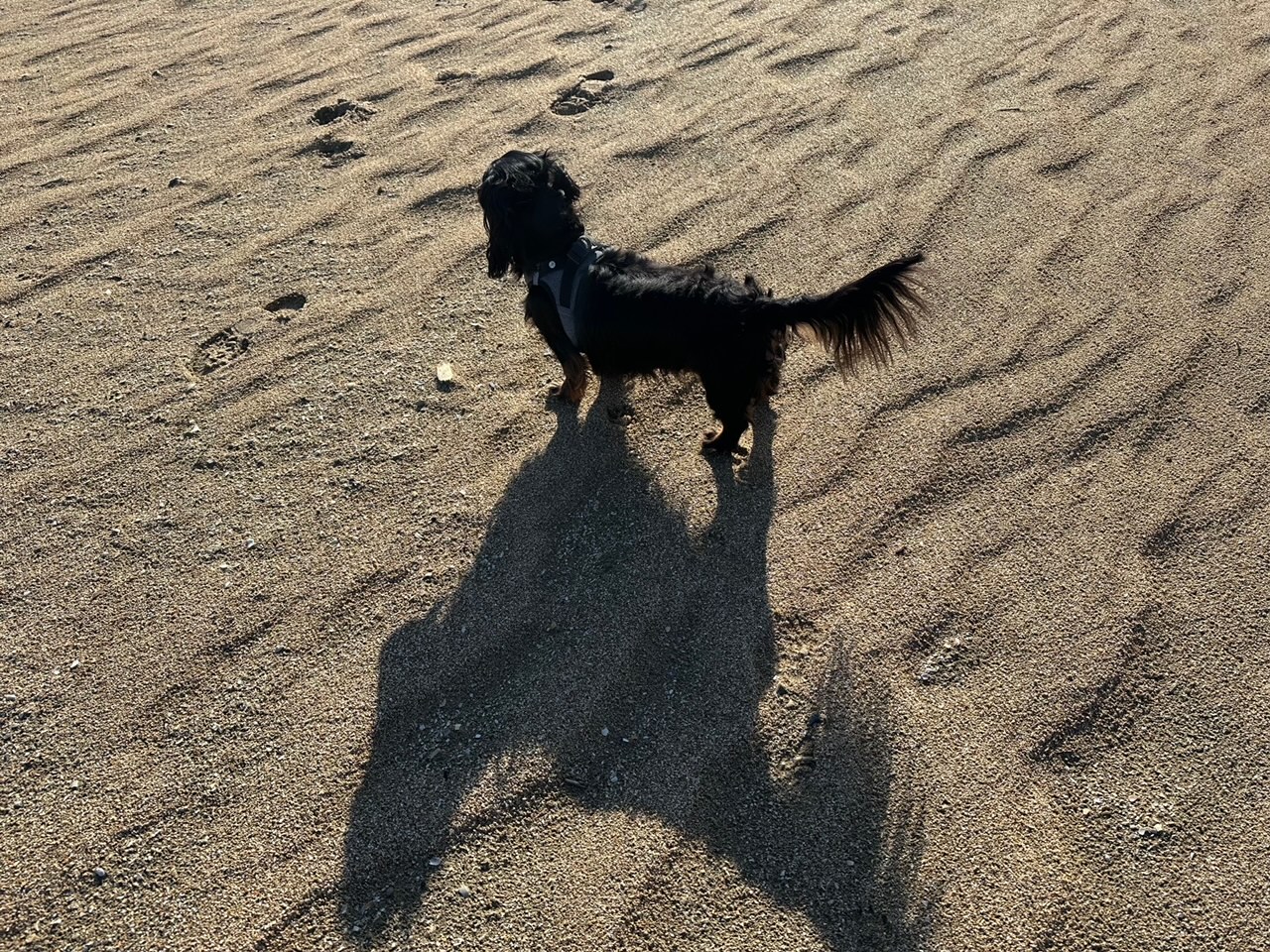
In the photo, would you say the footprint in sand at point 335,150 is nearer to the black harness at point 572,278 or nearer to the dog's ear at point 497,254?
the dog's ear at point 497,254

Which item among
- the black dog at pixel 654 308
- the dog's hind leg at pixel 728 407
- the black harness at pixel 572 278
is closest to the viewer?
the black dog at pixel 654 308

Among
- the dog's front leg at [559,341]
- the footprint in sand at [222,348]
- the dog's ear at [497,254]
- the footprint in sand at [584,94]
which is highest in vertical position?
the footprint in sand at [584,94]

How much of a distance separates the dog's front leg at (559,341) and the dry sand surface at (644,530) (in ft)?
0.44

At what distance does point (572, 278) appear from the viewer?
3170mm

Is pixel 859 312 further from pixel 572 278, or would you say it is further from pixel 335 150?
pixel 335 150

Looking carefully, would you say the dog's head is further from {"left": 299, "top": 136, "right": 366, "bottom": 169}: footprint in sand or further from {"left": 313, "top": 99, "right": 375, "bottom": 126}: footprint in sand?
{"left": 313, "top": 99, "right": 375, "bottom": 126}: footprint in sand

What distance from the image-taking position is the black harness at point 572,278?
3.16 meters

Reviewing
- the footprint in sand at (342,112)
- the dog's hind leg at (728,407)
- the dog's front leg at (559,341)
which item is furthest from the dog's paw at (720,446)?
the footprint in sand at (342,112)

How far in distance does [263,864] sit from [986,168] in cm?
448

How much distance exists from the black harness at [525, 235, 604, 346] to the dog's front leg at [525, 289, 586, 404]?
0.07 metres

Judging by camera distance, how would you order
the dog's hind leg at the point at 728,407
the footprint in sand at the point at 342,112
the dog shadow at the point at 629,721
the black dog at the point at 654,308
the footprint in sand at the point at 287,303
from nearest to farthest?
the dog shadow at the point at 629,721, the black dog at the point at 654,308, the dog's hind leg at the point at 728,407, the footprint in sand at the point at 287,303, the footprint in sand at the point at 342,112

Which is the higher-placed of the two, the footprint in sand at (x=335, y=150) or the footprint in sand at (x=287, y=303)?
the footprint in sand at (x=335, y=150)

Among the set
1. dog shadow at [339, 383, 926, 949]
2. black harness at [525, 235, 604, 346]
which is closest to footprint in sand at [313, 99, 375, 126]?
black harness at [525, 235, 604, 346]

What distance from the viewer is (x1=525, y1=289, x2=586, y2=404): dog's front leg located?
10.8 feet
